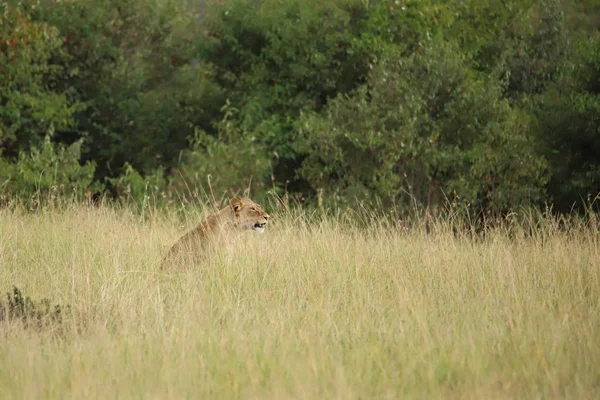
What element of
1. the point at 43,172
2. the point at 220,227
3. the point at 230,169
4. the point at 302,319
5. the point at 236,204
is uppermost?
the point at 43,172

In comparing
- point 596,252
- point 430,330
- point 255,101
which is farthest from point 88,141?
point 430,330

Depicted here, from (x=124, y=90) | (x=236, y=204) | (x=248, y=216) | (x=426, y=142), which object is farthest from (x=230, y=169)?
(x=236, y=204)

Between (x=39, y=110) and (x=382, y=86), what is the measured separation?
9.22 m

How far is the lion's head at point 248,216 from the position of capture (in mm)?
10578

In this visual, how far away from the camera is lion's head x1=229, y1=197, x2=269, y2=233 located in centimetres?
1058

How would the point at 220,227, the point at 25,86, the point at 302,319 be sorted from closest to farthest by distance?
the point at 302,319, the point at 220,227, the point at 25,86

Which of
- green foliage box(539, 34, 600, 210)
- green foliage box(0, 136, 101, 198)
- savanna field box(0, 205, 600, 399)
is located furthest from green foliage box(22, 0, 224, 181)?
savanna field box(0, 205, 600, 399)

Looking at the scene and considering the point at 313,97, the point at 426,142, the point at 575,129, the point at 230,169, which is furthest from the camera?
the point at 313,97

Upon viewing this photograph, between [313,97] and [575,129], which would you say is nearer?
[575,129]

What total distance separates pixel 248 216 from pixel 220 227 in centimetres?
92

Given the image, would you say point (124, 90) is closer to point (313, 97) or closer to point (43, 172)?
point (313, 97)

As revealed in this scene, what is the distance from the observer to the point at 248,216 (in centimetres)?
1076

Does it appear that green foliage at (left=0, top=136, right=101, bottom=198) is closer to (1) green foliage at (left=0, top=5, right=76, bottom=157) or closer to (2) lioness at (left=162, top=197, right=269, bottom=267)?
(1) green foliage at (left=0, top=5, right=76, bottom=157)

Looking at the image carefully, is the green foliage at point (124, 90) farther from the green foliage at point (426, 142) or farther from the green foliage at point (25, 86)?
the green foliage at point (426, 142)
